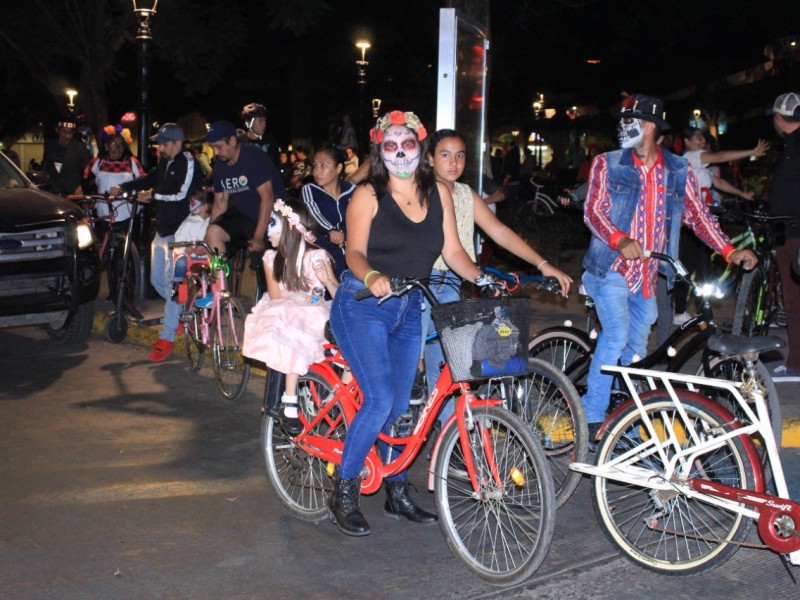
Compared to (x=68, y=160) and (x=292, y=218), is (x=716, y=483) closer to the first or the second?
(x=292, y=218)

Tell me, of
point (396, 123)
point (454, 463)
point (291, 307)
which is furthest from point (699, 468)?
point (291, 307)

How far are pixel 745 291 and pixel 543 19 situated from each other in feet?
94.8

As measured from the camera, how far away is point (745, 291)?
7.25 metres

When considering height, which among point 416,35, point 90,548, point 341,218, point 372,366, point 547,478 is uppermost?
point 416,35

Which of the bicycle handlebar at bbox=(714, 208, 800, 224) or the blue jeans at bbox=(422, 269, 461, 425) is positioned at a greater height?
the bicycle handlebar at bbox=(714, 208, 800, 224)

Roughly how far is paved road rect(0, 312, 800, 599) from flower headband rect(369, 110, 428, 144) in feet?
6.67

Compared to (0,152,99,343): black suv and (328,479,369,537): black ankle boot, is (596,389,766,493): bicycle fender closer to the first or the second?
(328,479,369,537): black ankle boot

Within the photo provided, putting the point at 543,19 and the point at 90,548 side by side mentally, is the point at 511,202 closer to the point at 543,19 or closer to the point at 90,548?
the point at 543,19

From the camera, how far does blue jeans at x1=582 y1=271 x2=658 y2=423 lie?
6.09 metres

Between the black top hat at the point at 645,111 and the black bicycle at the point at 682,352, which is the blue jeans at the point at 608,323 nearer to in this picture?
the black bicycle at the point at 682,352

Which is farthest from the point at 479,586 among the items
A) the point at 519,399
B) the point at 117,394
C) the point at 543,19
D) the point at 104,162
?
the point at 543,19

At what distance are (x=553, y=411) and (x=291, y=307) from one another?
5.20ft

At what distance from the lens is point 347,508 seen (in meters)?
5.16

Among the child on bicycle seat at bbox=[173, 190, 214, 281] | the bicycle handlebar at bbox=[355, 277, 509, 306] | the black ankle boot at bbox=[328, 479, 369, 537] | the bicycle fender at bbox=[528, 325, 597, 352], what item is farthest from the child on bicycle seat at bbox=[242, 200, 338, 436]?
the child on bicycle seat at bbox=[173, 190, 214, 281]
